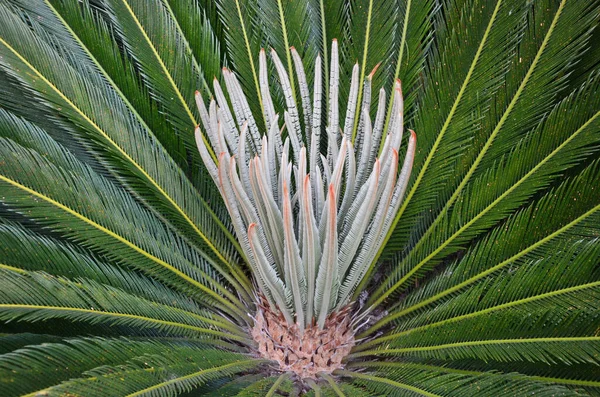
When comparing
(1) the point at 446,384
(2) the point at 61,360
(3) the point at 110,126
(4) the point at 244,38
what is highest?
(4) the point at 244,38

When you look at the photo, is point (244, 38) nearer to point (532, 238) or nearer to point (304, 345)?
point (304, 345)

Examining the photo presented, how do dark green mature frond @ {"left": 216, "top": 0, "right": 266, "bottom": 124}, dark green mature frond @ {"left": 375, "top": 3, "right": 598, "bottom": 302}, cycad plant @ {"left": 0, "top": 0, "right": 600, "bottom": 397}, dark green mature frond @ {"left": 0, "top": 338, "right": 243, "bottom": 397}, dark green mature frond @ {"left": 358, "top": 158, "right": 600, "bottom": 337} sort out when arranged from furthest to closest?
dark green mature frond @ {"left": 216, "top": 0, "right": 266, "bottom": 124} → dark green mature frond @ {"left": 375, "top": 3, "right": 598, "bottom": 302} → dark green mature frond @ {"left": 358, "top": 158, "right": 600, "bottom": 337} → cycad plant @ {"left": 0, "top": 0, "right": 600, "bottom": 397} → dark green mature frond @ {"left": 0, "top": 338, "right": 243, "bottom": 397}

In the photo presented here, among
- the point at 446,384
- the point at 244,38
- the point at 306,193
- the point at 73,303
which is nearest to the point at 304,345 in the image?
the point at 446,384

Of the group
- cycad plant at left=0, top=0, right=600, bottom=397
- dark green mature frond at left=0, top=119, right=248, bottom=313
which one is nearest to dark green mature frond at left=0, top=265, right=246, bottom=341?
cycad plant at left=0, top=0, right=600, bottom=397

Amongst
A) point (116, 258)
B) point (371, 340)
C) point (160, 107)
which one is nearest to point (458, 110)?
point (371, 340)

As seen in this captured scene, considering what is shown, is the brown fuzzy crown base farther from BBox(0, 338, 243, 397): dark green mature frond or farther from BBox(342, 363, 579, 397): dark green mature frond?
BBox(0, 338, 243, 397): dark green mature frond

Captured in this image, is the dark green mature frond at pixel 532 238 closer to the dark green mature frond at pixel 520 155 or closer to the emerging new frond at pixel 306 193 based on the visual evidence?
the dark green mature frond at pixel 520 155

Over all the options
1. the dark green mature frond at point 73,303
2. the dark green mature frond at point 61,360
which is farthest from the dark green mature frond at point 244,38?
the dark green mature frond at point 61,360
